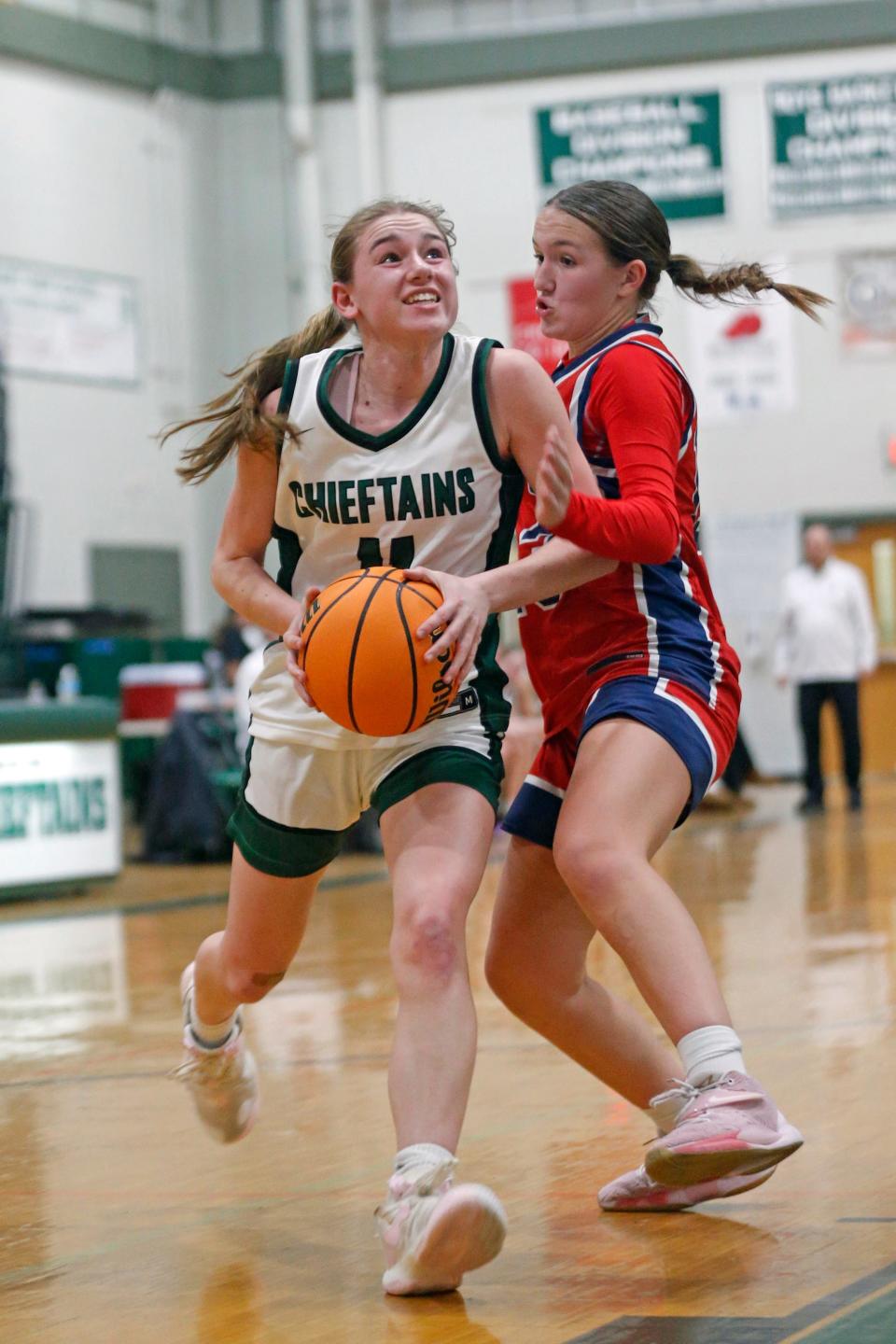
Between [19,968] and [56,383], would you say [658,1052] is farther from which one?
[56,383]

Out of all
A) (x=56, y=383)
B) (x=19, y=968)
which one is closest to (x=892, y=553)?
(x=56, y=383)

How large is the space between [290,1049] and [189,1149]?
3.51 ft

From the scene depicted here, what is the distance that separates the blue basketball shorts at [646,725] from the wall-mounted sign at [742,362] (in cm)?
1475

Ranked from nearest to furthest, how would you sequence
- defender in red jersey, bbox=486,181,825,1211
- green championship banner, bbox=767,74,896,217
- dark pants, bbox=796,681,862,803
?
defender in red jersey, bbox=486,181,825,1211, dark pants, bbox=796,681,862,803, green championship banner, bbox=767,74,896,217

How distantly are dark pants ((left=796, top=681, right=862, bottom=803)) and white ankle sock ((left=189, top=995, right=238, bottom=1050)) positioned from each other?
10.2 metres

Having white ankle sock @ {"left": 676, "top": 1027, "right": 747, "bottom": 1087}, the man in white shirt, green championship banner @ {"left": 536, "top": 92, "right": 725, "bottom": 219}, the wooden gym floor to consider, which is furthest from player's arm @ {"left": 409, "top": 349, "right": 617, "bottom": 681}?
green championship banner @ {"left": 536, "top": 92, "right": 725, "bottom": 219}

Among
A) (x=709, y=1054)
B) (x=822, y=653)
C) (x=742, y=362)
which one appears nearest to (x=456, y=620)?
(x=709, y=1054)

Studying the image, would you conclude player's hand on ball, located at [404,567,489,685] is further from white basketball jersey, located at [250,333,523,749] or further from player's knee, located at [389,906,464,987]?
player's knee, located at [389,906,464,987]

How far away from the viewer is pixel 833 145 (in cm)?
1734

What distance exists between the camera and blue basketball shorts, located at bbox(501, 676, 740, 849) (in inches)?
120

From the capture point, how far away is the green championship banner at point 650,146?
17.3 meters

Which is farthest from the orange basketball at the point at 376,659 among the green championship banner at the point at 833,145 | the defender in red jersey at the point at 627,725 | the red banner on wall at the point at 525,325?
the green championship banner at the point at 833,145

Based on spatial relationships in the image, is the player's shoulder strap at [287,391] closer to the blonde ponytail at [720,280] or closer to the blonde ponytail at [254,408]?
the blonde ponytail at [254,408]

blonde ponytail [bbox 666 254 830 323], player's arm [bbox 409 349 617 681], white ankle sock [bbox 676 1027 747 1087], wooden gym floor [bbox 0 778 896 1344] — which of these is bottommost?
wooden gym floor [bbox 0 778 896 1344]
